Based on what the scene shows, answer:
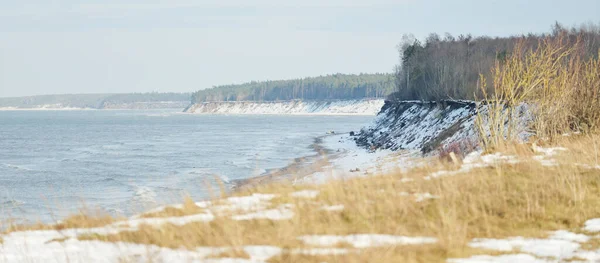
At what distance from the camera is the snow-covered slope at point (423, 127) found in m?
41.2

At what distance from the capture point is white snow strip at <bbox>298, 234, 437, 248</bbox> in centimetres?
756

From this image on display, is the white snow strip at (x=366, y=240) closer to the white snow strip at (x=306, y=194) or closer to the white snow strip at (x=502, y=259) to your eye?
the white snow strip at (x=502, y=259)

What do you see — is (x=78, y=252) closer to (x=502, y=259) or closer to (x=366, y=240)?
(x=366, y=240)

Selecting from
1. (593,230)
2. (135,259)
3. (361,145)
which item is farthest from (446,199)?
(361,145)

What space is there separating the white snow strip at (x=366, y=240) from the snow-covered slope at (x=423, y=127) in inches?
1070

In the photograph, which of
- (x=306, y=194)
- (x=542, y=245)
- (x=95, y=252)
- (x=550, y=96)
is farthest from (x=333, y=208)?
(x=550, y=96)

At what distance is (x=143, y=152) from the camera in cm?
5841

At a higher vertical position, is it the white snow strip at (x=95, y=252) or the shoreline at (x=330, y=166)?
the white snow strip at (x=95, y=252)

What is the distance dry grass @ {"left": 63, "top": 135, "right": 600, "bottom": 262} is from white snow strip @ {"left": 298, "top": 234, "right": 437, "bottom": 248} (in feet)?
0.48

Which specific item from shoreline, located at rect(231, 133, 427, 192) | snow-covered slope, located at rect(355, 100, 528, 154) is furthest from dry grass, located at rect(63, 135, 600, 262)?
snow-covered slope, located at rect(355, 100, 528, 154)

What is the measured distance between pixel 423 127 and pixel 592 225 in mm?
47945

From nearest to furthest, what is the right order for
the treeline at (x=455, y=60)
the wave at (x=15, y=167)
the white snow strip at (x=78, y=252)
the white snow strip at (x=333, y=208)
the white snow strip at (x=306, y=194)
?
the white snow strip at (x=78, y=252) → the white snow strip at (x=333, y=208) → the white snow strip at (x=306, y=194) → the wave at (x=15, y=167) → the treeline at (x=455, y=60)

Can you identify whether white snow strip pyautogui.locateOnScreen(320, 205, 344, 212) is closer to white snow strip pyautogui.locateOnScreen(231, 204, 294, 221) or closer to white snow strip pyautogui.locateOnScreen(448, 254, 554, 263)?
white snow strip pyautogui.locateOnScreen(231, 204, 294, 221)

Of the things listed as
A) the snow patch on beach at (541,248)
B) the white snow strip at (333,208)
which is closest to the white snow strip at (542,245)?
the snow patch on beach at (541,248)
